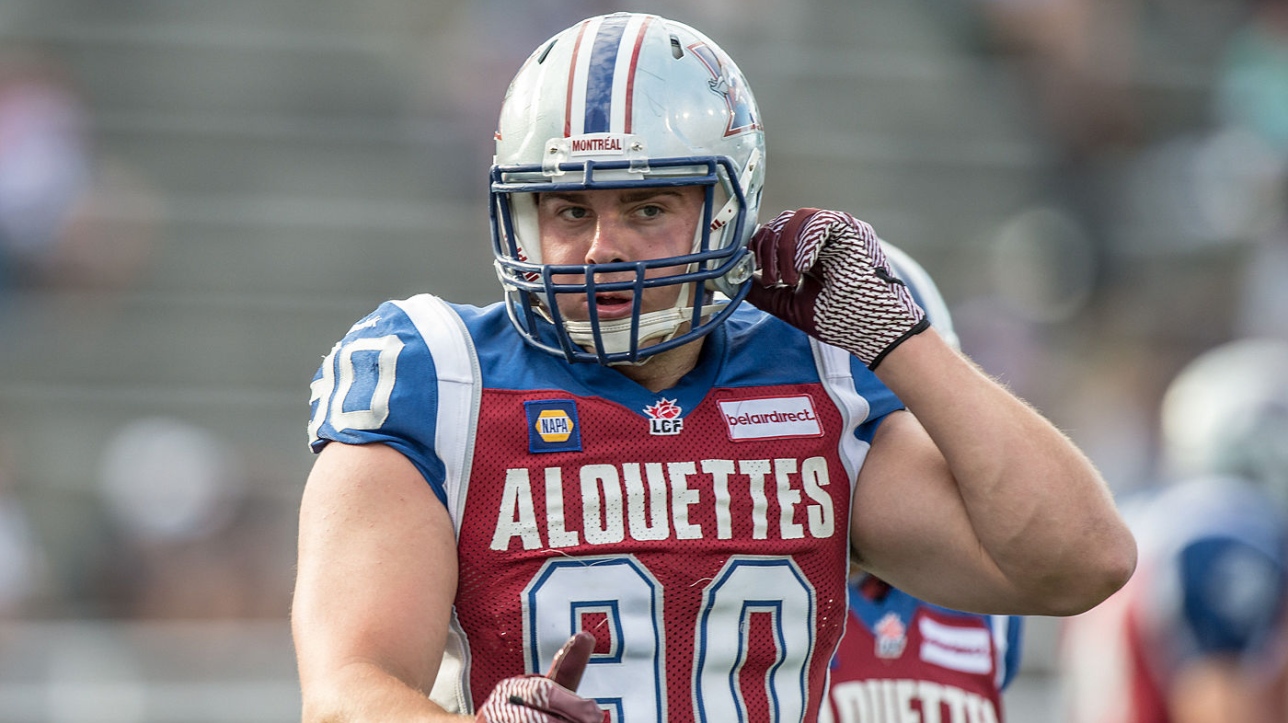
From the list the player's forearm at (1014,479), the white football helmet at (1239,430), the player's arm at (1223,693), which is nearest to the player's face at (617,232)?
the player's forearm at (1014,479)

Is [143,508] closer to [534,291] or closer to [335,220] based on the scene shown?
[335,220]

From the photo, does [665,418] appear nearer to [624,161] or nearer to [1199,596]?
[624,161]

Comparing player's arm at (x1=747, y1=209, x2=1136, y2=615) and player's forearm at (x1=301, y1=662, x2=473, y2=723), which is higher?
player's arm at (x1=747, y1=209, x2=1136, y2=615)

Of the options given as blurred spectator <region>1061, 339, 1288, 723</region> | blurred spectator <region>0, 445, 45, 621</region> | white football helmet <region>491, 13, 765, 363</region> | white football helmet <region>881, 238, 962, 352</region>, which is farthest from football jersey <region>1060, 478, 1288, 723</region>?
blurred spectator <region>0, 445, 45, 621</region>

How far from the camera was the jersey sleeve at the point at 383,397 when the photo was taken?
2357 mm

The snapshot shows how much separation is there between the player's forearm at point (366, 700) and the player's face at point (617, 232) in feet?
2.00

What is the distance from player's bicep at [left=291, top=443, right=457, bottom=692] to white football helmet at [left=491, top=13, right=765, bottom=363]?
0.32 meters

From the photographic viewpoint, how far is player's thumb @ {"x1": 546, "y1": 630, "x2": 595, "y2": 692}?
6.53 ft

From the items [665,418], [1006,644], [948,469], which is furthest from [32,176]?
[948,469]

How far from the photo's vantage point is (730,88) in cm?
262

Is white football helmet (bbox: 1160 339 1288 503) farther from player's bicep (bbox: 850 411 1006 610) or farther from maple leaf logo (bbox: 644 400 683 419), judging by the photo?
maple leaf logo (bbox: 644 400 683 419)

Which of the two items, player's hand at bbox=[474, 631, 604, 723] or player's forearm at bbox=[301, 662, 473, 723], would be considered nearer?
player's hand at bbox=[474, 631, 604, 723]

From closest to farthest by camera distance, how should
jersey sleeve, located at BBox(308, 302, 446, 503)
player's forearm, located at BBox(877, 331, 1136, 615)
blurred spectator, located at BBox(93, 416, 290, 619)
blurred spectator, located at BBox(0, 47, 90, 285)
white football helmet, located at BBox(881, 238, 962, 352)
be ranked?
jersey sleeve, located at BBox(308, 302, 446, 503) → player's forearm, located at BBox(877, 331, 1136, 615) → white football helmet, located at BBox(881, 238, 962, 352) → blurred spectator, located at BBox(93, 416, 290, 619) → blurred spectator, located at BBox(0, 47, 90, 285)

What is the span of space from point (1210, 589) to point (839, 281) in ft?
5.86
